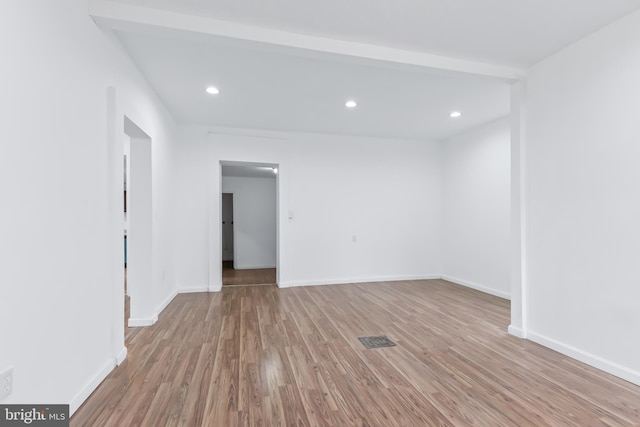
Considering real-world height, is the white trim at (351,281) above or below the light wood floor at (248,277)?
above

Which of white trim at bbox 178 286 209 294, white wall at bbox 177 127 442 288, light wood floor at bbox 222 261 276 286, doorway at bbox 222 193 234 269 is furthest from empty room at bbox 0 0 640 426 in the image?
doorway at bbox 222 193 234 269

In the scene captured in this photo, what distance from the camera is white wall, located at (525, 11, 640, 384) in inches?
89.4

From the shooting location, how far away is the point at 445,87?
3490 mm

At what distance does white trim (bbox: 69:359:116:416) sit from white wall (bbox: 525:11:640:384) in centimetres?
377

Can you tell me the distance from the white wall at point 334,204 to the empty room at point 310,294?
1.39 feet

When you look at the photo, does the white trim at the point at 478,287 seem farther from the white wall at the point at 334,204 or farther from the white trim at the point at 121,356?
the white trim at the point at 121,356

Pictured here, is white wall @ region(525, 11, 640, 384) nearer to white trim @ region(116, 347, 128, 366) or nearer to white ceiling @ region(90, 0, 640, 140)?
white ceiling @ region(90, 0, 640, 140)

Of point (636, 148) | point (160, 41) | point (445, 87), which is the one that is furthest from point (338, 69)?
point (636, 148)

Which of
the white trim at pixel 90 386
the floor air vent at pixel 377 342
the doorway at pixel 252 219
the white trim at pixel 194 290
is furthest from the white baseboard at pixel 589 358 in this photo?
the doorway at pixel 252 219

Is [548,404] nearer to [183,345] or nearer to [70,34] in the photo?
[183,345]

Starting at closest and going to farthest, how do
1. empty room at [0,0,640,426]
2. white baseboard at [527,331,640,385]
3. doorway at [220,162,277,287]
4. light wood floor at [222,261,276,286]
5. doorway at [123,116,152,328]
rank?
empty room at [0,0,640,426] < white baseboard at [527,331,640,385] < doorway at [123,116,152,328] < light wood floor at [222,261,276,286] < doorway at [220,162,277,287]

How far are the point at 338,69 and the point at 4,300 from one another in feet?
9.77

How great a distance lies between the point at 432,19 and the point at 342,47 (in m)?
0.72

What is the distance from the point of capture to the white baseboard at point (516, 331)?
3070 mm
